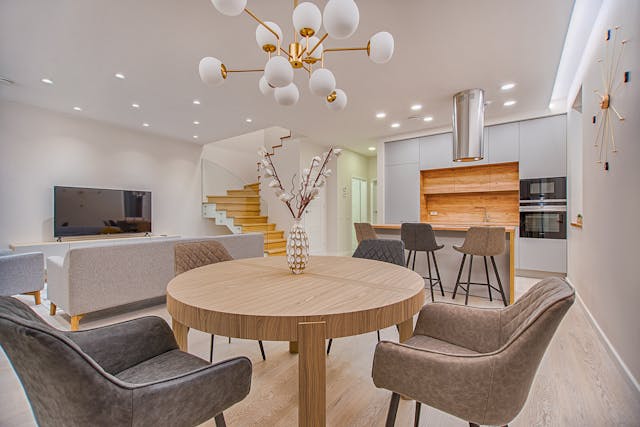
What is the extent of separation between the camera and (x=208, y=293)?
3.76ft

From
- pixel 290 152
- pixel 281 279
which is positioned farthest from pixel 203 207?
pixel 281 279

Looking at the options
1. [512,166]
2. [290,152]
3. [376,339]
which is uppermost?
[290,152]

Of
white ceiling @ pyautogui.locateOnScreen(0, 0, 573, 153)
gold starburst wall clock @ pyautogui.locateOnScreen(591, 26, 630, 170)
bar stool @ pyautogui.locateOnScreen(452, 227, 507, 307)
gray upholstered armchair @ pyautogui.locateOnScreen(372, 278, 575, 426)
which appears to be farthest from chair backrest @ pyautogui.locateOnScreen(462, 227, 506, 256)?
gray upholstered armchair @ pyautogui.locateOnScreen(372, 278, 575, 426)

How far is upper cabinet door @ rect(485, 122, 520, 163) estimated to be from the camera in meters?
4.67

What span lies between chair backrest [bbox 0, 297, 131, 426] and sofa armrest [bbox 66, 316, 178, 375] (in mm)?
327

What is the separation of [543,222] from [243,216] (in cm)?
558

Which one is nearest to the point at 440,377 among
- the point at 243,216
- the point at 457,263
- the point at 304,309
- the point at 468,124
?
the point at 304,309

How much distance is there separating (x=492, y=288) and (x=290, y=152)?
4.73 m

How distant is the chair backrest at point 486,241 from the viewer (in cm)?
301

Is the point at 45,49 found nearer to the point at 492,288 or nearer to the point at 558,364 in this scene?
the point at 558,364

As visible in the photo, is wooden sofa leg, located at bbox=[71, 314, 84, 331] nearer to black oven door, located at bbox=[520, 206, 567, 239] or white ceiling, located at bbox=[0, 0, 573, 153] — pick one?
white ceiling, located at bbox=[0, 0, 573, 153]

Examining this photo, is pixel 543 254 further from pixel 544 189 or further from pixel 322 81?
pixel 322 81

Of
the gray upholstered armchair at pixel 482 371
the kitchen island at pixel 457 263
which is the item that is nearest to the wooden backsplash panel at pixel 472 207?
the kitchen island at pixel 457 263

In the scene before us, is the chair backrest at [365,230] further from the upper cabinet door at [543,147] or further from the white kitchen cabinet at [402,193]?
the upper cabinet door at [543,147]
